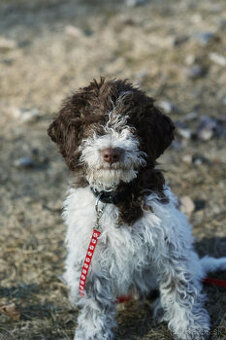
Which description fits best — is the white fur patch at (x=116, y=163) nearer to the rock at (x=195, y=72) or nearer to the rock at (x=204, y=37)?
the rock at (x=195, y=72)

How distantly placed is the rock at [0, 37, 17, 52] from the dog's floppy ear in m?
6.36

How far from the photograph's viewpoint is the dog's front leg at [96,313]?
4.09 meters

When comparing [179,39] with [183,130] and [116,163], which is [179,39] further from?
[116,163]

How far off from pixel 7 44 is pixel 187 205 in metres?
5.69

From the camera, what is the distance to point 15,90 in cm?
862

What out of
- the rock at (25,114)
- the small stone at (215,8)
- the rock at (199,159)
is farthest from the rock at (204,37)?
the rock at (25,114)

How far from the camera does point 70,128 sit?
380cm

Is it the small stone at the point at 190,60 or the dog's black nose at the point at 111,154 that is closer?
the dog's black nose at the point at 111,154

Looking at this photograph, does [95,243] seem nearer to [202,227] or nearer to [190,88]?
[202,227]

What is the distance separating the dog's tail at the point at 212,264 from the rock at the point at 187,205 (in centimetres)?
107

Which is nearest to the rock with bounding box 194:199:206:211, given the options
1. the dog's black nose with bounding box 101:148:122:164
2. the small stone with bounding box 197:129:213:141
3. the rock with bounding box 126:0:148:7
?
the small stone with bounding box 197:129:213:141

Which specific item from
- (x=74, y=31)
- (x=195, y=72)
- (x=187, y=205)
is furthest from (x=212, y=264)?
(x=74, y=31)

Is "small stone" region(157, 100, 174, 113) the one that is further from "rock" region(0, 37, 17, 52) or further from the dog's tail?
"rock" region(0, 37, 17, 52)

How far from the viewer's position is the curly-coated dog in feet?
12.0
